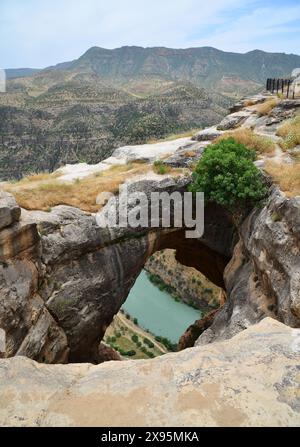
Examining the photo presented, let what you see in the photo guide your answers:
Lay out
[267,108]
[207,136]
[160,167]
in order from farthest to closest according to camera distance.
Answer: [267,108], [207,136], [160,167]

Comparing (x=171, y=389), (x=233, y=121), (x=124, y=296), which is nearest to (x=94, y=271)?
(x=124, y=296)

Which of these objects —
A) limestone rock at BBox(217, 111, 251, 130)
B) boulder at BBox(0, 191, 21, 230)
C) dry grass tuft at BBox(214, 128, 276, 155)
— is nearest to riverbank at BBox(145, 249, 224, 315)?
limestone rock at BBox(217, 111, 251, 130)

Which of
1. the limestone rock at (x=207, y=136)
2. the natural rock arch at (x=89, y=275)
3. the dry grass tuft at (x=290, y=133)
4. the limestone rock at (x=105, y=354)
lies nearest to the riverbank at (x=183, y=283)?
the limestone rock at (x=105, y=354)

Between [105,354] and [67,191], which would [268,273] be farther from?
[105,354]

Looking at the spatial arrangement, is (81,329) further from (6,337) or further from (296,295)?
Result: (296,295)

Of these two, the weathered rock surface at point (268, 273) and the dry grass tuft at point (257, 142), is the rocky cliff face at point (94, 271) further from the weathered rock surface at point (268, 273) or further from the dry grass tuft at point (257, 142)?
the dry grass tuft at point (257, 142)

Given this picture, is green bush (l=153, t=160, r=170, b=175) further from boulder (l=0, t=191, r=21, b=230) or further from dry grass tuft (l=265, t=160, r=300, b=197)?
boulder (l=0, t=191, r=21, b=230)
